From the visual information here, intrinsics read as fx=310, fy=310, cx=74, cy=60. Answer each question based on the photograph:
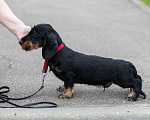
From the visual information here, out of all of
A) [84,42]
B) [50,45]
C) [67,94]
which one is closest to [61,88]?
[67,94]

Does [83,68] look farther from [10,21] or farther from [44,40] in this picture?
[10,21]

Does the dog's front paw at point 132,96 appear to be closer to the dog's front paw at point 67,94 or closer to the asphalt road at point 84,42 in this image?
the asphalt road at point 84,42

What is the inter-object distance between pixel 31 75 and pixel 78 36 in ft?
9.69

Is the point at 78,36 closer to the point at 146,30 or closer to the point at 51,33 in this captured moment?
the point at 146,30

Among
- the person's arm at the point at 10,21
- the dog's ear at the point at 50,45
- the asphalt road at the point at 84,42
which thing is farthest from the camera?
the person's arm at the point at 10,21

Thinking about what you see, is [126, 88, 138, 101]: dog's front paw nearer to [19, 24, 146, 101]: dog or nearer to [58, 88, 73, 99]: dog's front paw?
[19, 24, 146, 101]: dog

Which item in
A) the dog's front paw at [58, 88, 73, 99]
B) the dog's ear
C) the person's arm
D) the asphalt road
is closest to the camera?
the dog's ear

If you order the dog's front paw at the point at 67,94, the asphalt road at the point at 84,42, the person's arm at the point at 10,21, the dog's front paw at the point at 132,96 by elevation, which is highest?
the person's arm at the point at 10,21

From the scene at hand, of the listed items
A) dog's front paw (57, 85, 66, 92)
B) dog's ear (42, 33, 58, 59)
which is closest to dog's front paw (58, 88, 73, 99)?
dog's front paw (57, 85, 66, 92)

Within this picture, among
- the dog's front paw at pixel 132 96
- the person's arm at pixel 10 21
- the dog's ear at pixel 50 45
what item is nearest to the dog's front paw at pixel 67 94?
the dog's ear at pixel 50 45

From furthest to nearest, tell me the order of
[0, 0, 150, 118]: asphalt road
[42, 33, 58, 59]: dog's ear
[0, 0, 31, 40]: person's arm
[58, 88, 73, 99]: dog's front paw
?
[0, 0, 31, 40]: person's arm < [0, 0, 150, 118]: asphalt road < [58, 88, 73, 99]: dog's front paw < [42, 33, 58, 59]: dog's ear

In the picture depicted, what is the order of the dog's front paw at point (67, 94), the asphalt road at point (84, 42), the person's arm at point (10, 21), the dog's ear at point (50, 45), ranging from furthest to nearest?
1. the person's arm at point (10, 21)
2. the asphalt road at point (84, 42)
3. the dog's front paw at point (67, 94)
4. the dog's ear at point (50, 45)

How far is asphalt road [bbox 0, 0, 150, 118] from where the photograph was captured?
417 cm

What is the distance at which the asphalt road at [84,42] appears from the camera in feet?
13.7
